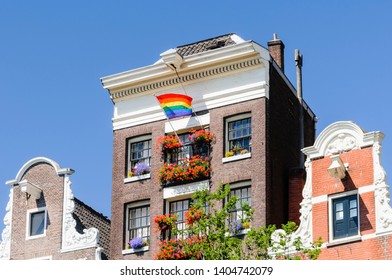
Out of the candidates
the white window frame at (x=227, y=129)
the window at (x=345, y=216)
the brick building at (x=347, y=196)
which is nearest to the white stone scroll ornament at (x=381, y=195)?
the brick building at (x=347, y=196)

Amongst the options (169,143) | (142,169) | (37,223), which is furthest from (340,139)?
(37,223)

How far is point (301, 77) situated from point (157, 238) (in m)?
Answer: 9.65

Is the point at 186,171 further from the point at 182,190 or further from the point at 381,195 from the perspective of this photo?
the point at 381,195

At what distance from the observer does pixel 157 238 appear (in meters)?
51.5

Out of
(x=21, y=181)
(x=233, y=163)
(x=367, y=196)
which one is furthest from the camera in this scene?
(x=21, y=181)

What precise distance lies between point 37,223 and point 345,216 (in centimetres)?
1225

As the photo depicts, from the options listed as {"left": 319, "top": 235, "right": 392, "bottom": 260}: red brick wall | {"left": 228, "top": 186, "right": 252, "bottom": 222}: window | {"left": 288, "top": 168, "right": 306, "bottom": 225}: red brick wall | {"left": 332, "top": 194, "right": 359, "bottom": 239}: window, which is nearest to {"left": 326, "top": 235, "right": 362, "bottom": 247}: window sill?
{"left": 319, "top": 235, "right": 392, "bottom": 260}: red brick wall

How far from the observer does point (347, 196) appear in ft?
159

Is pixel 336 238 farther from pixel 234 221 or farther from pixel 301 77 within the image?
pixel 301 77

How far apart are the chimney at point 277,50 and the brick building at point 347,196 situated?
6.56 m

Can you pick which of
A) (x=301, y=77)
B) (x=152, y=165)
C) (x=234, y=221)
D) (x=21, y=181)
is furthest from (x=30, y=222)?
(x=301, y=77)

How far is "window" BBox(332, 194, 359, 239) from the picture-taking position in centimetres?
4778

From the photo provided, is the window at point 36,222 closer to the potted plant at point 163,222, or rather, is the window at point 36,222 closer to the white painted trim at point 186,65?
the potted plant at point 163,222

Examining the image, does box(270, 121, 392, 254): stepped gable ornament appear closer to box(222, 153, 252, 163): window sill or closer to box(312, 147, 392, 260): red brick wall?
box(312, 147, 392, 260): red brick wall
